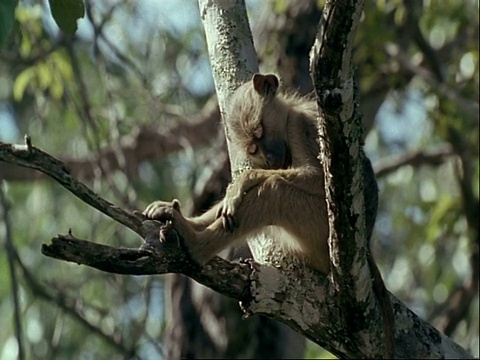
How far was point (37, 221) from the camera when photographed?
9008 mm

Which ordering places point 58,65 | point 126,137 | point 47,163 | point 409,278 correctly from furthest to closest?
point 409,278
point 126,137
point 58,65
point 47,163

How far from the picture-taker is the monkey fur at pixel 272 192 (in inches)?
166

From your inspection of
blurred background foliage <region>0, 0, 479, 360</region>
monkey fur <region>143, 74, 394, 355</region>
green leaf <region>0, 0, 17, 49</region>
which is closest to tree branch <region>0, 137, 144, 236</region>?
monkey fur <region>143, 74, 394, 355</region>

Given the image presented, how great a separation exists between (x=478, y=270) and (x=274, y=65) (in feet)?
6.74

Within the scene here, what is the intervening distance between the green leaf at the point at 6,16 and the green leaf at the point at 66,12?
527 mm

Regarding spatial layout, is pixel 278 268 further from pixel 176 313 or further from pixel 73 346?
pixel 73 346

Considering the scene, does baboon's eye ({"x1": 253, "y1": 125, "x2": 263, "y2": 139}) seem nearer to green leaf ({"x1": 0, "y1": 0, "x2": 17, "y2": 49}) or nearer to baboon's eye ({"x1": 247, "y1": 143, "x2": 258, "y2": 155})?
baboon's eye ({"x1": 247, "y1": 143, "x2": 258, "y2": 155})

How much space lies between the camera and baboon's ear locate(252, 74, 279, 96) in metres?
4.62

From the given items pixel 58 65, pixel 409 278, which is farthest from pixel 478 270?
pixel 58 65

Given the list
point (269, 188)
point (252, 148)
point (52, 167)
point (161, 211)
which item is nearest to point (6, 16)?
point (52, 167)

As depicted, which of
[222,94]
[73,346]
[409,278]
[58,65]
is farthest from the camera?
[409,278]

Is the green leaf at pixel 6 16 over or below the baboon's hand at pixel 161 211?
below

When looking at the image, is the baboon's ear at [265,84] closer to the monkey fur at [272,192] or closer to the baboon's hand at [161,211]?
the monkey fur at [272,192]

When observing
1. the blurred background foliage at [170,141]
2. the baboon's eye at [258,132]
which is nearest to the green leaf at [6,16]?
the baboon's eye at [258,132]
